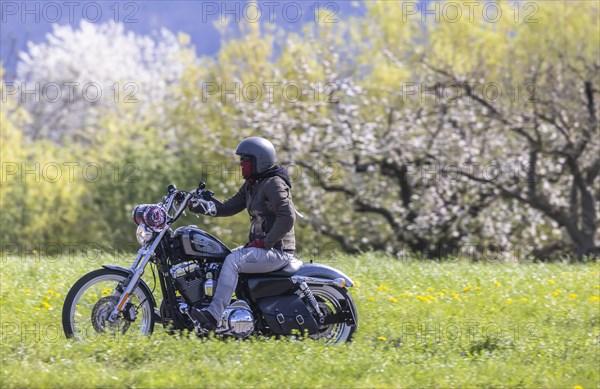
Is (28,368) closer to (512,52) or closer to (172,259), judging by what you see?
(172,259)

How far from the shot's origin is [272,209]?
7406 millimetres

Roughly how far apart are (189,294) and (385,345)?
5.90 feet

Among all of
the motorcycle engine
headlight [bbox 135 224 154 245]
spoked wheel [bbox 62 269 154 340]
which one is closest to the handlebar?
headlight [bbox 135 224 154 245]

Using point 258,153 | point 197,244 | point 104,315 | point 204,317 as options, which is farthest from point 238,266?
point 104,315

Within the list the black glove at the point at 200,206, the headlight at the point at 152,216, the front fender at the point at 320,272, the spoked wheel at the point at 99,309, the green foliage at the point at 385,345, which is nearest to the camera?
the green foliage at the point at 385,345

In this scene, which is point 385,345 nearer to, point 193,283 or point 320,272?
point 320,272

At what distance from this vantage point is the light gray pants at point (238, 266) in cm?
723

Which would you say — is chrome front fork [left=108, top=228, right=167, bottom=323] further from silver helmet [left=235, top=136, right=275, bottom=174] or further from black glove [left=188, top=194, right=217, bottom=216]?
silver helmet [left=235, top=136, right=275, bottom=174]

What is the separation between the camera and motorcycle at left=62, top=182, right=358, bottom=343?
714 centimetres

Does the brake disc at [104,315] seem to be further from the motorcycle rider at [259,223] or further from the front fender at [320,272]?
the front fender at [320,272]

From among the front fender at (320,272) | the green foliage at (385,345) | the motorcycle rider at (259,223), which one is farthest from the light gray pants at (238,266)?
the green foliage at (385,345)

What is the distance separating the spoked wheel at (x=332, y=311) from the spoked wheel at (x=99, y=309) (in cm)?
152

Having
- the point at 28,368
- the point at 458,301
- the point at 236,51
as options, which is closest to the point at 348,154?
the point at 236,51

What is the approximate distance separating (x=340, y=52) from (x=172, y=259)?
683 inches
